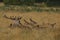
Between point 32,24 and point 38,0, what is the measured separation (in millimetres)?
14110

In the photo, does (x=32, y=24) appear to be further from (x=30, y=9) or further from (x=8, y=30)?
(x=30, y=9)

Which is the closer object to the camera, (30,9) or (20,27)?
(20,27)

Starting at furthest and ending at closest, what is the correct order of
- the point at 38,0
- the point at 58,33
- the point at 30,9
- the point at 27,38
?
1. the point at 38,0
2. the point at 30,9
3. the point at 58,33
4. the point at 27,38

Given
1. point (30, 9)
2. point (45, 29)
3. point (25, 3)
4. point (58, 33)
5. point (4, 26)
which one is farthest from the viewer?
point (25, 3)

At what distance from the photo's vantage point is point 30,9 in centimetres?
2302

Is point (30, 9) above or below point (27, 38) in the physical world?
below

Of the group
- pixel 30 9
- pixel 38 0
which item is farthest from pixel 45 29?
pixel 38 0

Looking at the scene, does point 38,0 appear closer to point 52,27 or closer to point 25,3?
point 25,3

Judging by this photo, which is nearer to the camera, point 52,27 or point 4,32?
point 4,32

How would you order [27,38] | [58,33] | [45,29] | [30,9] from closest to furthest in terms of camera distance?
[27,38], [58,33], [45,29], [30,9]

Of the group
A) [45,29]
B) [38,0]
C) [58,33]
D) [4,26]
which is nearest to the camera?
[58,33]

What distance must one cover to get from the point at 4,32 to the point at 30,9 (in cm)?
1012

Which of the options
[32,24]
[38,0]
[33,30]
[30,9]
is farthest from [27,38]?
[38,0]

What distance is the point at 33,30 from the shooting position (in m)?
13.7
